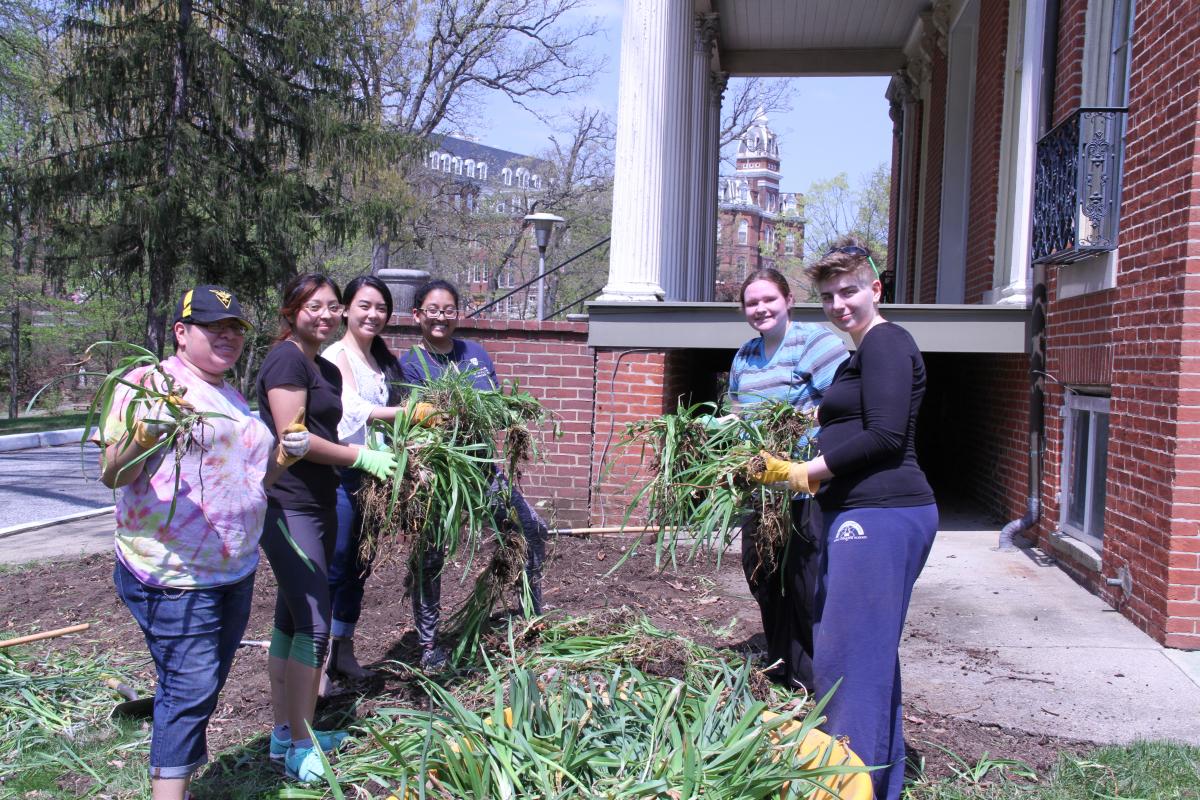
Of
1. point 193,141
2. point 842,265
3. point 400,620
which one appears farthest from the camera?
point 193,141

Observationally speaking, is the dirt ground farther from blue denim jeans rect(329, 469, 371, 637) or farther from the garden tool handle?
blue denim jeans rect(329, 469, 371, 637)

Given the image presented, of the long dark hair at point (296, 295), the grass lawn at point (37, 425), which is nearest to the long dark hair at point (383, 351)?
the long dark hair at point (296, 295)

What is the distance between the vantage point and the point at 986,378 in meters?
9.00

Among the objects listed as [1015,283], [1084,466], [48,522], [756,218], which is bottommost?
[48,522]

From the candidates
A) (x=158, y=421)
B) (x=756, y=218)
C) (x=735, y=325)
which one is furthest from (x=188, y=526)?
(x=756, y=218)

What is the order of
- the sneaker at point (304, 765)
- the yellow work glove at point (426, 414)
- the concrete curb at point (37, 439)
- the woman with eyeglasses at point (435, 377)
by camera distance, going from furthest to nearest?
the concrete curb at point (37, 439) → the woman with eyeglasses at point (435, 377) → the yellow work glove at point (426, 414) → the sneaker at point (304, 765)

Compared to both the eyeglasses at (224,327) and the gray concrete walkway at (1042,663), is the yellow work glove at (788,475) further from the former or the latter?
the eyeglasses at (224,327)

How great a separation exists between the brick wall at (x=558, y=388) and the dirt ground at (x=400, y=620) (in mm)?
772

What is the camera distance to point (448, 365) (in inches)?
171

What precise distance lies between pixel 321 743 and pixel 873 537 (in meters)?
2.12

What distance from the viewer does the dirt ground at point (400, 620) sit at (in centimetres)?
376

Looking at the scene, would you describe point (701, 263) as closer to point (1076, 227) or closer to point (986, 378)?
point (986, 378)

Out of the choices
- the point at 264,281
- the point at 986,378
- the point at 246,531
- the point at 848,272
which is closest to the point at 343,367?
the point at 246,531

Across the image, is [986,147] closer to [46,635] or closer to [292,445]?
[292,445]
